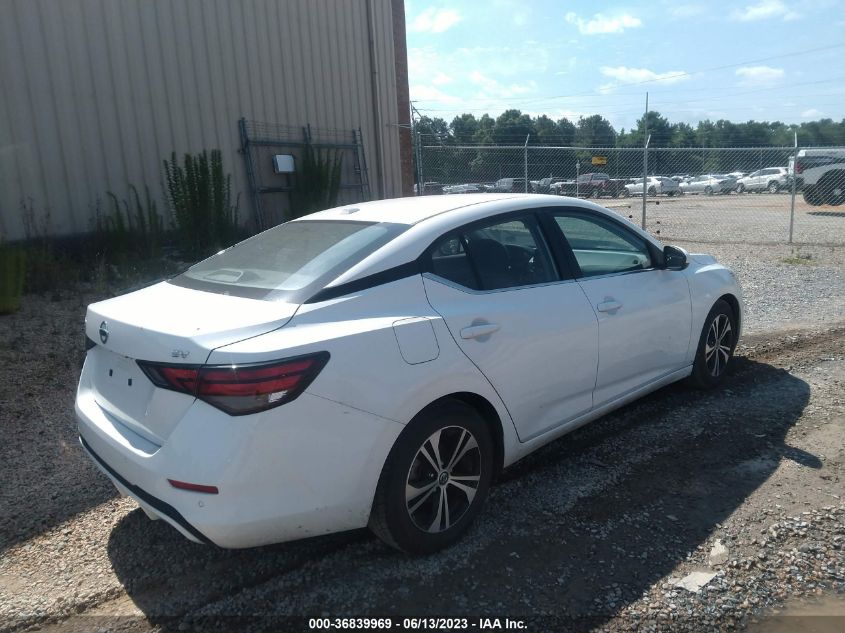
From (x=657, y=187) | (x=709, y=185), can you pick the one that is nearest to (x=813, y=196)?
(x=657, y=187)

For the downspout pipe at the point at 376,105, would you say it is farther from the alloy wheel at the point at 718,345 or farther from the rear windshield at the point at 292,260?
the rear windshield at the point at 292,260

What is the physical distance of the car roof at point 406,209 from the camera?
360 cm

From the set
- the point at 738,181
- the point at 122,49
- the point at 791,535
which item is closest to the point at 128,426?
the point at 791,535

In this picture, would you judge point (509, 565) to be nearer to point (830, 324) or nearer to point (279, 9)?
point (830, 324)

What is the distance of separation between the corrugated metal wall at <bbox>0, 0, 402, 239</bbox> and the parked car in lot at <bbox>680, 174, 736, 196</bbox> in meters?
26.5

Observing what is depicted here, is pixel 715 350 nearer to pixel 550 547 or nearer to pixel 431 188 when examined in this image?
pixel 550 547

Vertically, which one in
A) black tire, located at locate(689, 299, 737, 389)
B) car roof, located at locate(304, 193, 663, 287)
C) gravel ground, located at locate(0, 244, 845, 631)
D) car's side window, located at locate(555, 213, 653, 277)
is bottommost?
gravel ground, located at locate(0, 244, 845, 631)

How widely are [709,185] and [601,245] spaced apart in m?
33.8

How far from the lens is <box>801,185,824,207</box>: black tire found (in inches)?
763

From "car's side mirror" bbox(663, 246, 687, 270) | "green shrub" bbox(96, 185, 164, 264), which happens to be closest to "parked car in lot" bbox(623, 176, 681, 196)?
"green shrub" bbox(96, 185, 164, 264)

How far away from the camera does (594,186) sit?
25.8 m

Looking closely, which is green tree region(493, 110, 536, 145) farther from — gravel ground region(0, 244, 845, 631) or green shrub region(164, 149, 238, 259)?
gravel ground region(0, 244, 845, 631)

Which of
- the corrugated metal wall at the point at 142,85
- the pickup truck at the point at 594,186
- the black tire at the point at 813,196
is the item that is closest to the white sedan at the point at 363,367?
the corrugated metal wall at the point at 142,85

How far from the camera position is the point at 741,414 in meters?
4.77
